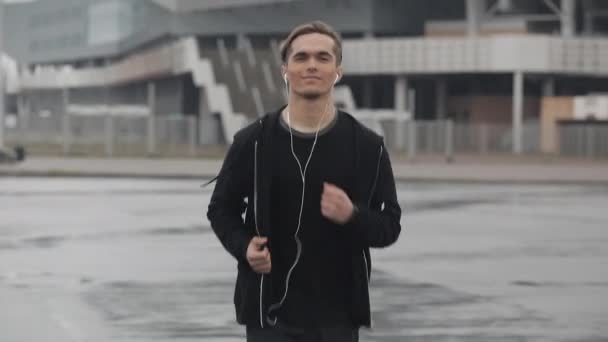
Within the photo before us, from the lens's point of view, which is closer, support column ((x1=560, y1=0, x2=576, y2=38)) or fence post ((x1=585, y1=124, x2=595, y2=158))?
fence post ((x1=585, y1=124, x2=595, y2=158))

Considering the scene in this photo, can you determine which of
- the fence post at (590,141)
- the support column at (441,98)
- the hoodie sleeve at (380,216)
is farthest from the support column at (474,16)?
the hoodie sleeve at (380,216)

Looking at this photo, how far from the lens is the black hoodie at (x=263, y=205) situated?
543cm

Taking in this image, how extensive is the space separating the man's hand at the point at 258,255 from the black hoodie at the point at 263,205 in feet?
0.21

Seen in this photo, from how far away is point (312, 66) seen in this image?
17.6 ft

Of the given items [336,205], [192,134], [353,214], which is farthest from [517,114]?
[336,205]

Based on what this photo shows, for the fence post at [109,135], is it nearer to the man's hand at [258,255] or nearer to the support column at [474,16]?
the support column at [474,16]

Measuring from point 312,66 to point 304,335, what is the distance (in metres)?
0.93

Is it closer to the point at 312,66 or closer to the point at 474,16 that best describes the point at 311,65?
the point at 312,66

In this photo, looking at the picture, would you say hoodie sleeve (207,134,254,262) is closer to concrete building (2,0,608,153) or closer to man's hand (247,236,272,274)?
man's hand (247,236,272,274)

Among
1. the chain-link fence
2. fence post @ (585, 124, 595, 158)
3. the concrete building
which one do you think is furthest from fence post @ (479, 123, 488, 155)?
fence post @ (585, 124, 595, 158)

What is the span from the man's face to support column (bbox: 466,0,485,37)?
71.9 m

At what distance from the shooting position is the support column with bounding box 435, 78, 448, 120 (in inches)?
3157

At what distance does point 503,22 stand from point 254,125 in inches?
2861

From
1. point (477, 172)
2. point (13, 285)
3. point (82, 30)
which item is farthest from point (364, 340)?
point (82, 30)
